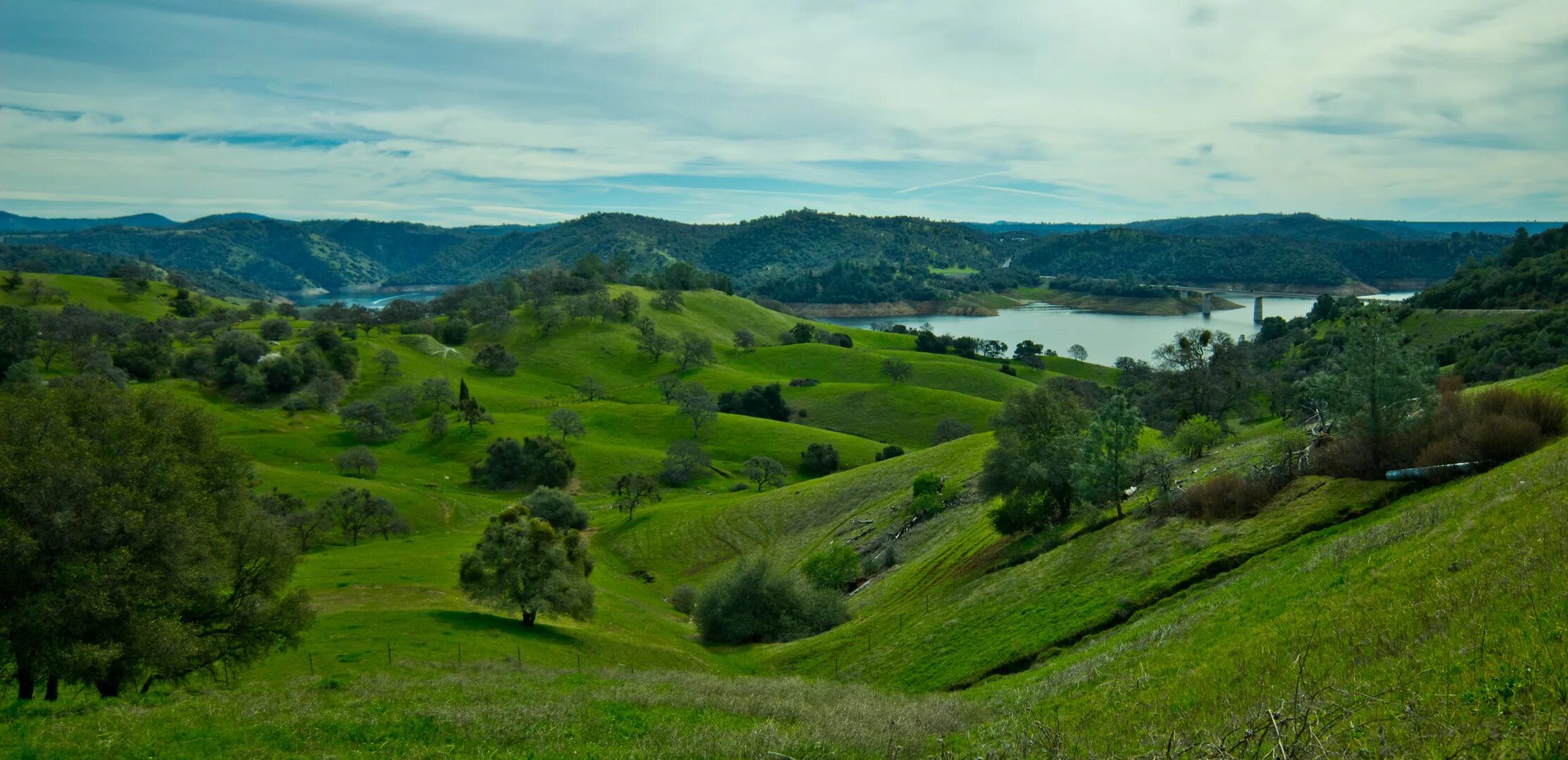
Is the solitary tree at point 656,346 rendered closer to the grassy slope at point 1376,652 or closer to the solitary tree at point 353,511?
the solitary tree at point 353,511

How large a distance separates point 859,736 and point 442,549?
44224 mm

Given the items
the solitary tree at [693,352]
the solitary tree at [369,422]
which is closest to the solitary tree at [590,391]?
the solitary tree at [693,352]

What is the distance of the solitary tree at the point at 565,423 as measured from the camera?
96812mm

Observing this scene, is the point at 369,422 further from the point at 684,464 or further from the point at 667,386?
the point at 667,386

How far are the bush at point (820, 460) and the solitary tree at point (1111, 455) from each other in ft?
198

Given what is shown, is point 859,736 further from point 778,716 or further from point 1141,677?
point 1141,677

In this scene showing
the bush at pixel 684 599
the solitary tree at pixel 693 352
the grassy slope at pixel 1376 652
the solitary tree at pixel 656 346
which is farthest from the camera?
the solitary tree at pixel 656 346

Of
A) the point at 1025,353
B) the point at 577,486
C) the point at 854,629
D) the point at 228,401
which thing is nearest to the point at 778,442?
the point at 577,486

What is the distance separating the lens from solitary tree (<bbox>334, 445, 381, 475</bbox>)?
82312 mm

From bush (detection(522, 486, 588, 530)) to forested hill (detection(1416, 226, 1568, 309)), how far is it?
124 meters

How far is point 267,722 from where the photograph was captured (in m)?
14.8

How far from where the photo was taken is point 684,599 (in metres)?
52.3

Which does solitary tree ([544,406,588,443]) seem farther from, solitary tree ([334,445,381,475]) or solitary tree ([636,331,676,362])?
solitary tree ([636,331,676,362])

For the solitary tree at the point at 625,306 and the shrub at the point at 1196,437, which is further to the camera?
the solitary tree at the point at 625,306
